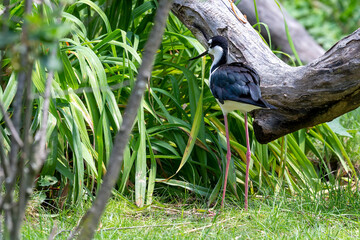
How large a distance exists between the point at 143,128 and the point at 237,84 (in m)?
0.68

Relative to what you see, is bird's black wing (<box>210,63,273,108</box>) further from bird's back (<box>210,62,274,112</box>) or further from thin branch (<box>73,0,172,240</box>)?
thin branch (<box>73,0,172,240</box>)

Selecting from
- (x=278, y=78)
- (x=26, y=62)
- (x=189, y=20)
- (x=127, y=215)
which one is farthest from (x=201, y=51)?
(x=26, y=62)

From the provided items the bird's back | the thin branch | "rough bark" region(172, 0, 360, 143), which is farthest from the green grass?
the thin branch

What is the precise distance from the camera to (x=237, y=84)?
2863 millimetres

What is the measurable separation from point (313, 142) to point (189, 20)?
1622 mm

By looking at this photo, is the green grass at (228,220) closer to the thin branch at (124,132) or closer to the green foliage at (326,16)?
the thin branch at (124,132)

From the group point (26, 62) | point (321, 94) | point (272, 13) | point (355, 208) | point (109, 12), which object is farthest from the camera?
point (272, 13)

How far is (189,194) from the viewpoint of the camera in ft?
11.0

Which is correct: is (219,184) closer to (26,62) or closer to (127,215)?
(127,215)

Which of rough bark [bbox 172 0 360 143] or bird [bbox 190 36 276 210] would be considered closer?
rough bark [bbox 172 0 360 143]

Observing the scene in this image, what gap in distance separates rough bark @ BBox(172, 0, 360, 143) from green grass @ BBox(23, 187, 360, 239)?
0.48m

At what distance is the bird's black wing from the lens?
9.05ft

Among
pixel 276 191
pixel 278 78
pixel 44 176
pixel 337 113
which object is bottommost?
pixel 276 191

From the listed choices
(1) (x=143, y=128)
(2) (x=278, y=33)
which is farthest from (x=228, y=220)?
(2) (x=278, y=33)
